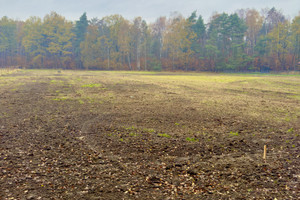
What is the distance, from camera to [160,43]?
77.4 meters

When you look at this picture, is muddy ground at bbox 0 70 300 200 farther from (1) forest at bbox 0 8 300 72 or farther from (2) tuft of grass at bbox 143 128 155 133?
(1) forest at bbox 0 8 300 72

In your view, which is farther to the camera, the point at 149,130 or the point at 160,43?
the point at 160,43

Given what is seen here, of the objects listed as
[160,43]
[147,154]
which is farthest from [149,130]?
[160,43]

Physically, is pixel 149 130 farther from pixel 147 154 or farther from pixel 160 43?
pixel 160 43

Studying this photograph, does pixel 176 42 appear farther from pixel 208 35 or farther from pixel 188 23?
pixel 208 35

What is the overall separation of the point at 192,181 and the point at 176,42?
64.5 meters

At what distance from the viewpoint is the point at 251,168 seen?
18.3ft

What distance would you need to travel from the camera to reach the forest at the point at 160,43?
195ft

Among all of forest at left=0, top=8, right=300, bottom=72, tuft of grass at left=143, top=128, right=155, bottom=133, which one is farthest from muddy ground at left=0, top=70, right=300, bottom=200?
forest at left=0, top=8, right=300, bottom=72

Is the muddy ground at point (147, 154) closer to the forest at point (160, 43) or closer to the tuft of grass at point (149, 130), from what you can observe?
the tuft of grass at point (149, 130)

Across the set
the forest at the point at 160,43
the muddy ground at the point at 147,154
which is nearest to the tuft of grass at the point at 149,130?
the muddy ground at the point at 147,154

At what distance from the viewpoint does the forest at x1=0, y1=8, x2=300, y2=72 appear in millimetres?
59312

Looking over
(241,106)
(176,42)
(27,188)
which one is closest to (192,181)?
(27,188)

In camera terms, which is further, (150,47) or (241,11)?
(241,11)
